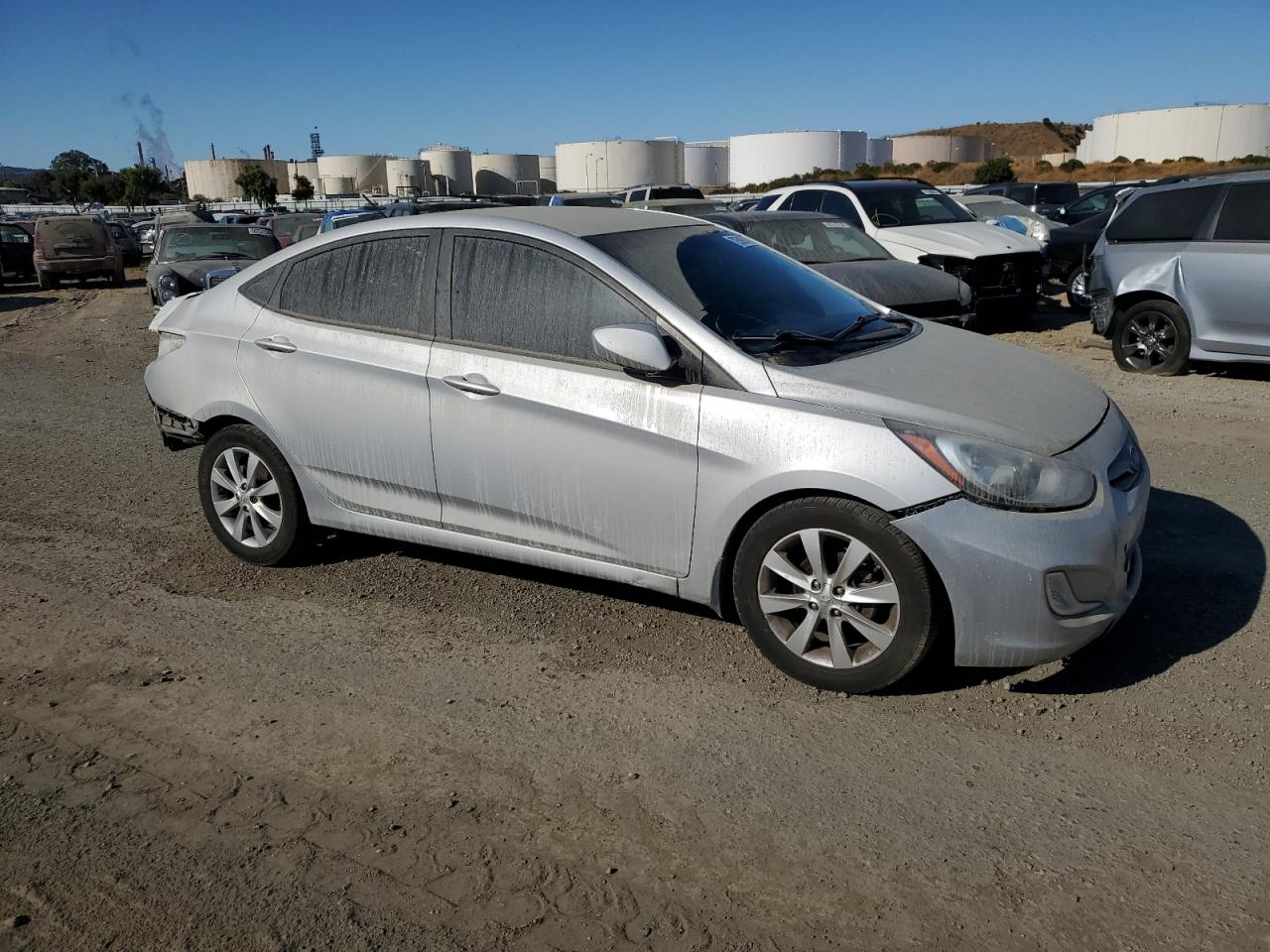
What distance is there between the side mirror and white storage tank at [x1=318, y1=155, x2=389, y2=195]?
99477mm

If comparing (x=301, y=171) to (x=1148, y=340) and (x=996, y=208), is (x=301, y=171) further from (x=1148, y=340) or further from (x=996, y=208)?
(x=1148, y=340)

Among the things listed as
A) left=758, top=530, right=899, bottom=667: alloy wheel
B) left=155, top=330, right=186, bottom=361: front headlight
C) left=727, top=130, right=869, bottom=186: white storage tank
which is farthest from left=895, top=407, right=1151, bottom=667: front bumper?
left=727, top=130, right=869, bottom=186: white storage tank

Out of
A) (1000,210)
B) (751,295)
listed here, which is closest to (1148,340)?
(751,295)

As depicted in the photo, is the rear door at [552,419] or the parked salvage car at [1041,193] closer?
the rear door at [552,419]

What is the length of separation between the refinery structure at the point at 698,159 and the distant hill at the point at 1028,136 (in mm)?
7425

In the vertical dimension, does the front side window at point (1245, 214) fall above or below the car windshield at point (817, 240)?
above

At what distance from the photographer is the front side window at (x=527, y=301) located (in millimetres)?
4387

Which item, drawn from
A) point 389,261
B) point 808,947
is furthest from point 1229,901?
point 389,261

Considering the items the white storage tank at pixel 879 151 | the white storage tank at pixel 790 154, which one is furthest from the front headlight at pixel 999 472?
the white storage tank at pixel 879 151

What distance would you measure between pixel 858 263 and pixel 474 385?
747cm

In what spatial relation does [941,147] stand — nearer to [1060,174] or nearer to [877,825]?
[1060,174]

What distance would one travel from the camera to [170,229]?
16.6 m

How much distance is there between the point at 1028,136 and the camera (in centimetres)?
12219

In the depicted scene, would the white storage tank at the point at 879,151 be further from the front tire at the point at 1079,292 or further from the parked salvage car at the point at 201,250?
the parked salvage car at the point at 201,250
